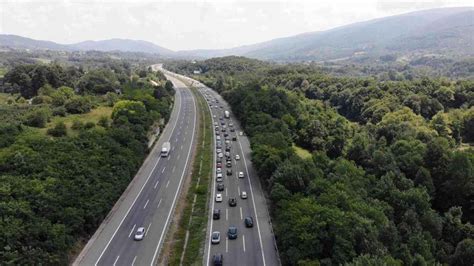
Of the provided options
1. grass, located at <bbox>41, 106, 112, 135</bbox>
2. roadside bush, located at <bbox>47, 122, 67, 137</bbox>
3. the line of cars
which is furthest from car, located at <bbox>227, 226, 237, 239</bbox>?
grass, located at <bbox>41, 106, 112, 135</bbox>

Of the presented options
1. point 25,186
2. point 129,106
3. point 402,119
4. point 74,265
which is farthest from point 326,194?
point 402,119

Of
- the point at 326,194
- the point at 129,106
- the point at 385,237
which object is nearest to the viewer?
the point at 385,237

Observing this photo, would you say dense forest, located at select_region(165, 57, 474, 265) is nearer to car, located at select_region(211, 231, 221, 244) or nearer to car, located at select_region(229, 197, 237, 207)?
car, located at select_region(229, 197, 237, 207)

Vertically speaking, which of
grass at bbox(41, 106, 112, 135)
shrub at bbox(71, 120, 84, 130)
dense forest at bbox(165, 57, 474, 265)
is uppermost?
shrub at bbox(71, 120, 84, 130)

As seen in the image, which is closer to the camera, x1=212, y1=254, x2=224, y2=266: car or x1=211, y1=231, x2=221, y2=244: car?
x1=212, y1=254, x2=224, y2=266: car

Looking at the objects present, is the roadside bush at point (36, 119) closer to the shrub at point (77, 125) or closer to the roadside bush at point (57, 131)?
the shrub at point (77, 125)

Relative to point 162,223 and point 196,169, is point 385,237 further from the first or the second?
point 196,169

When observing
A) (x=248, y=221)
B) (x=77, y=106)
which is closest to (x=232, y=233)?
(x=248, y=221)
